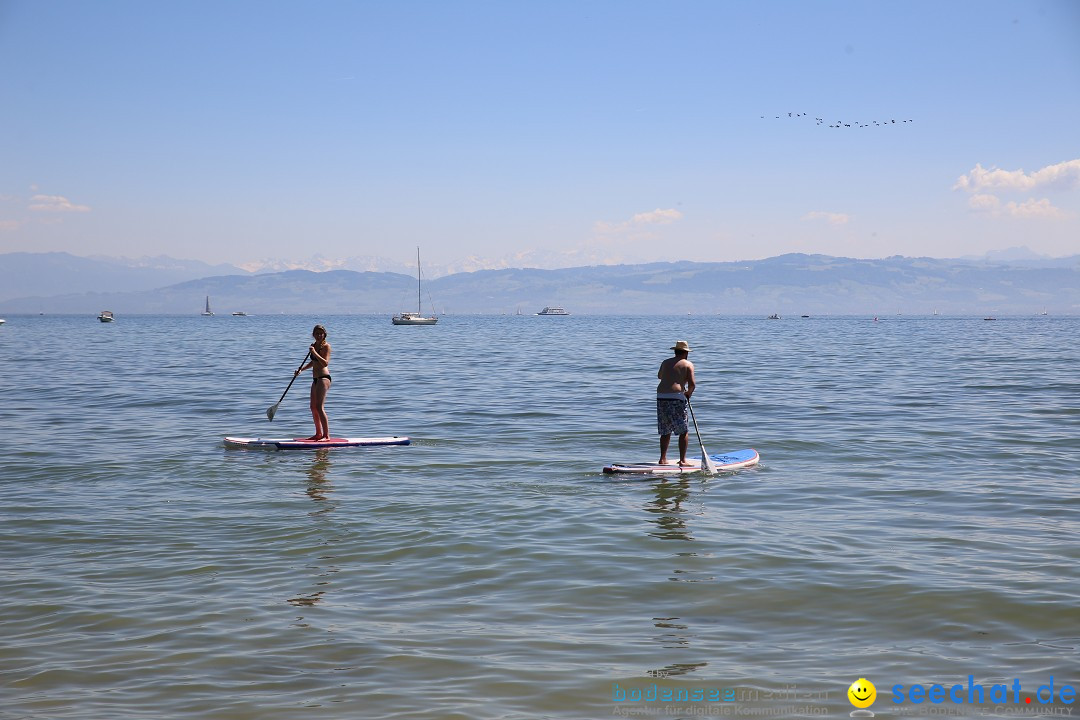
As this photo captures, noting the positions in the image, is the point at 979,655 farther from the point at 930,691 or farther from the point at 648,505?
the point at 648,505

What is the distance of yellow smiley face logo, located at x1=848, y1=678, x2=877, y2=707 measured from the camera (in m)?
6.29

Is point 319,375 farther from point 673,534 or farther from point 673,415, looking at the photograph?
point 673,534

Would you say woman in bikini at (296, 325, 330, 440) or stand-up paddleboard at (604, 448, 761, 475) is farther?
woman in bikini at (296, 325, 330, 440)

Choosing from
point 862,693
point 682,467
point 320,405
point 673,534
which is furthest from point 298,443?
point 862,693

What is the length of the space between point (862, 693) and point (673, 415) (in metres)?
8.81

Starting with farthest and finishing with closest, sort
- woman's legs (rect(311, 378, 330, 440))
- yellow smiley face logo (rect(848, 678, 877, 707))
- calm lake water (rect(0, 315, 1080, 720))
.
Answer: woman's legs (rect(311, 378, 330, 440)) → calm lake water (rect(0, 315, 1080, 720)) → yellow smiley face logo (rect(848, 678, 877, 707))

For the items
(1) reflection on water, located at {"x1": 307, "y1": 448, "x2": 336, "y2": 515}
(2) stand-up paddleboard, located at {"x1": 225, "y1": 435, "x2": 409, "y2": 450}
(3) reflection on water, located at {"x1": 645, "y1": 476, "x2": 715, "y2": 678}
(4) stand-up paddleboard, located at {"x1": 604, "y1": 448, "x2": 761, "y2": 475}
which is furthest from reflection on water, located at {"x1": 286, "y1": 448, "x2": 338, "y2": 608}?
(4) stand-up paddleboard, located at {"x1": 604, "y1": 448, "x2": 761, "y2": 475}

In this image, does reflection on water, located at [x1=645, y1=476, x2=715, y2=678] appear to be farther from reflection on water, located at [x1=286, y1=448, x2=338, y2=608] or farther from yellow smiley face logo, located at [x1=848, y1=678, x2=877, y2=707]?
reflection on water, located at [x1=286, y1=448, x2=338, y2=608]

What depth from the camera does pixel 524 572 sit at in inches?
371

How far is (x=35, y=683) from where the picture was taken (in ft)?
21.7

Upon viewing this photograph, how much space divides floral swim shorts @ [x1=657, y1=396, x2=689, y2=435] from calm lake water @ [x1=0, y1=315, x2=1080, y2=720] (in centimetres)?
104

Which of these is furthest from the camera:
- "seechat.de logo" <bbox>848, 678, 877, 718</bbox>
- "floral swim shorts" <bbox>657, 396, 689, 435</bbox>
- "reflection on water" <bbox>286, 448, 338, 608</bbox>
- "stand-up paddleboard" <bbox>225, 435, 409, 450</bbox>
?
"stand-up paddleboard" <bbox>225, 435, 409, 450</bbox>

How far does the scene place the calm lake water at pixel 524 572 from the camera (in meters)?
6.64

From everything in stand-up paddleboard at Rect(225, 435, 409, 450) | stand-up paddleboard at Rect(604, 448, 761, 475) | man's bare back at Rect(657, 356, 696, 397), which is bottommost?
stand-up paddleboard at Rect(604, 448, 761, 475)
